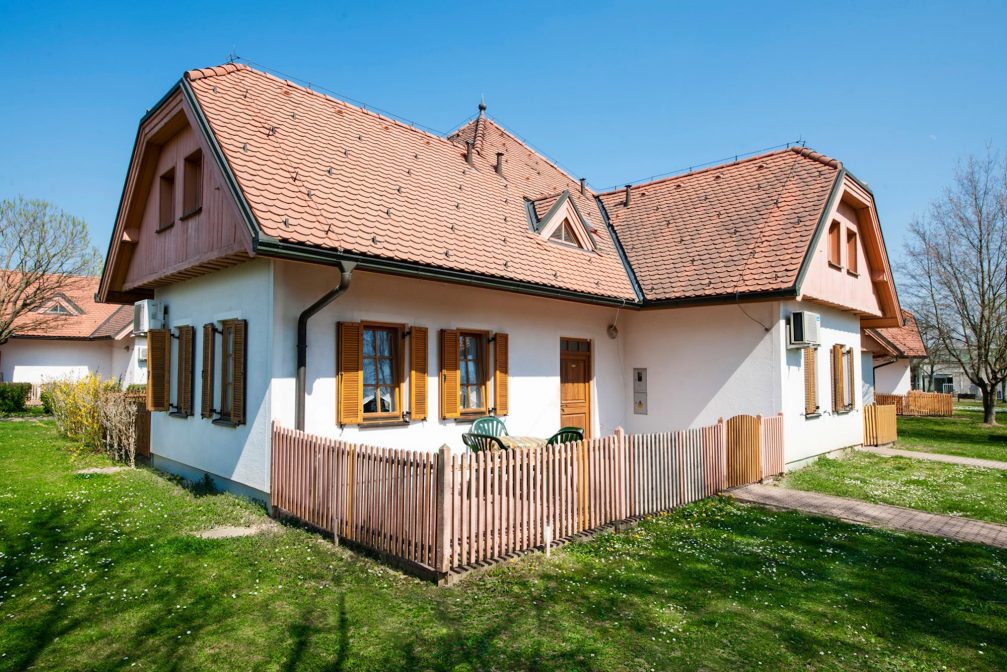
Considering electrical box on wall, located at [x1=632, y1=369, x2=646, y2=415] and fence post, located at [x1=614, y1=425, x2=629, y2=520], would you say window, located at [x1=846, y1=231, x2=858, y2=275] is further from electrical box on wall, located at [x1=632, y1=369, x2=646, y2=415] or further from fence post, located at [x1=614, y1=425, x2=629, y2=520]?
fence post, located at [x1=614, y1=425, x2=629, y2=520]

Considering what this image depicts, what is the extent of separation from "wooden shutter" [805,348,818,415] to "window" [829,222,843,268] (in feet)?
7.77

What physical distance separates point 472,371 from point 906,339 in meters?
33.8

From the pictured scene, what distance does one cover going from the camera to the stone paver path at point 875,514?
301 inches

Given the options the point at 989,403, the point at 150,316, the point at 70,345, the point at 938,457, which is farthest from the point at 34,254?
the point at 989,403

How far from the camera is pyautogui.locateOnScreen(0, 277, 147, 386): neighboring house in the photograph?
26.9 meters

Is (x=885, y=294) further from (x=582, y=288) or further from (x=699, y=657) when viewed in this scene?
(x=699, y=657)

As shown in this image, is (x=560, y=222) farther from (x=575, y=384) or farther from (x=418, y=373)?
(x=418, y=373)

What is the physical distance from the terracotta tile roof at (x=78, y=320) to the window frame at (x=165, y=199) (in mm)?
18225

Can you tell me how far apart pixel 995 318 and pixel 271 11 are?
30694mm

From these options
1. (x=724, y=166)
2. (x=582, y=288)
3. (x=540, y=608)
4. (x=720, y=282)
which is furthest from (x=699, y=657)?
(x=724, y=166)

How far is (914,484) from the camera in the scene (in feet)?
35.5

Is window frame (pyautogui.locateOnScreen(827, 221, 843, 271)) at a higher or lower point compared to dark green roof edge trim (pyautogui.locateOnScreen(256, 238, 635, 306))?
higher

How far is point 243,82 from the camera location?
34.7 feet

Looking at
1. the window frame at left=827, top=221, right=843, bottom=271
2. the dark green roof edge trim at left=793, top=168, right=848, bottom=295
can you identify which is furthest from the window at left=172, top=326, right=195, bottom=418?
the window frame at left=827, top=221, right=843, bottom=271
